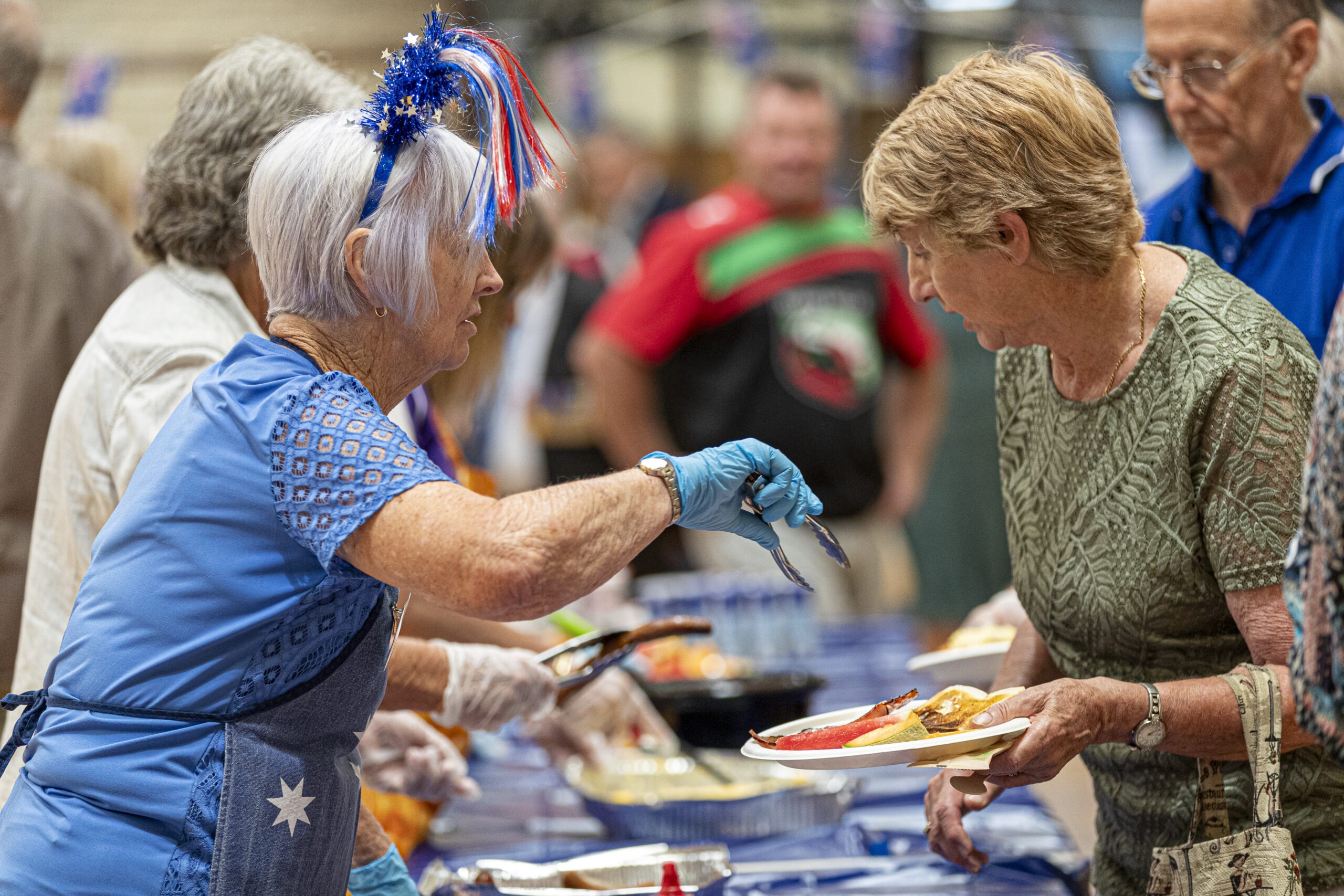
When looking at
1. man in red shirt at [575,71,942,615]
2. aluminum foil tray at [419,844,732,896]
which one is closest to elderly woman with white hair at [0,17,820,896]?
aluminum foil tray at [419,844,732,896]

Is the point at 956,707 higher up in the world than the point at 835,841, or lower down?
higher up

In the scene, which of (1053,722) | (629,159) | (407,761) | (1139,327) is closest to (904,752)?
(1053,722)

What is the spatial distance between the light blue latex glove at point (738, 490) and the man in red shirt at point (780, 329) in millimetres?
3138

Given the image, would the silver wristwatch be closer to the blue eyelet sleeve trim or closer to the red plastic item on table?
the red plastic item on table

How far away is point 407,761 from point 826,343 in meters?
2.94

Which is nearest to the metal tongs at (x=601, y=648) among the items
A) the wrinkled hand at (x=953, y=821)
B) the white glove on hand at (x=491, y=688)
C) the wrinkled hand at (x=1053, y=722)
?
the white glove on hand at (x=491, y=688)

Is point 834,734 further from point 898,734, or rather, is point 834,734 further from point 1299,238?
point 1299,238

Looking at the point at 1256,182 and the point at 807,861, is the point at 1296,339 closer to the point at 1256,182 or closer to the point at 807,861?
the point at 1256,182

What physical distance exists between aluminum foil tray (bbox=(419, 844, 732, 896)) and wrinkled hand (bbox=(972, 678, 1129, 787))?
1.71 ft

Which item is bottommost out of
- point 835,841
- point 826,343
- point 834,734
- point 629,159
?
point 835,841

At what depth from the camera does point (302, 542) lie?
127 cm

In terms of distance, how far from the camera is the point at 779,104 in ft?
15.7

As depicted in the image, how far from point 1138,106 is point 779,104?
119 inches

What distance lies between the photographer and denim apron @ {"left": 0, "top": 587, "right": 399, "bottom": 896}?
51.3 inches
